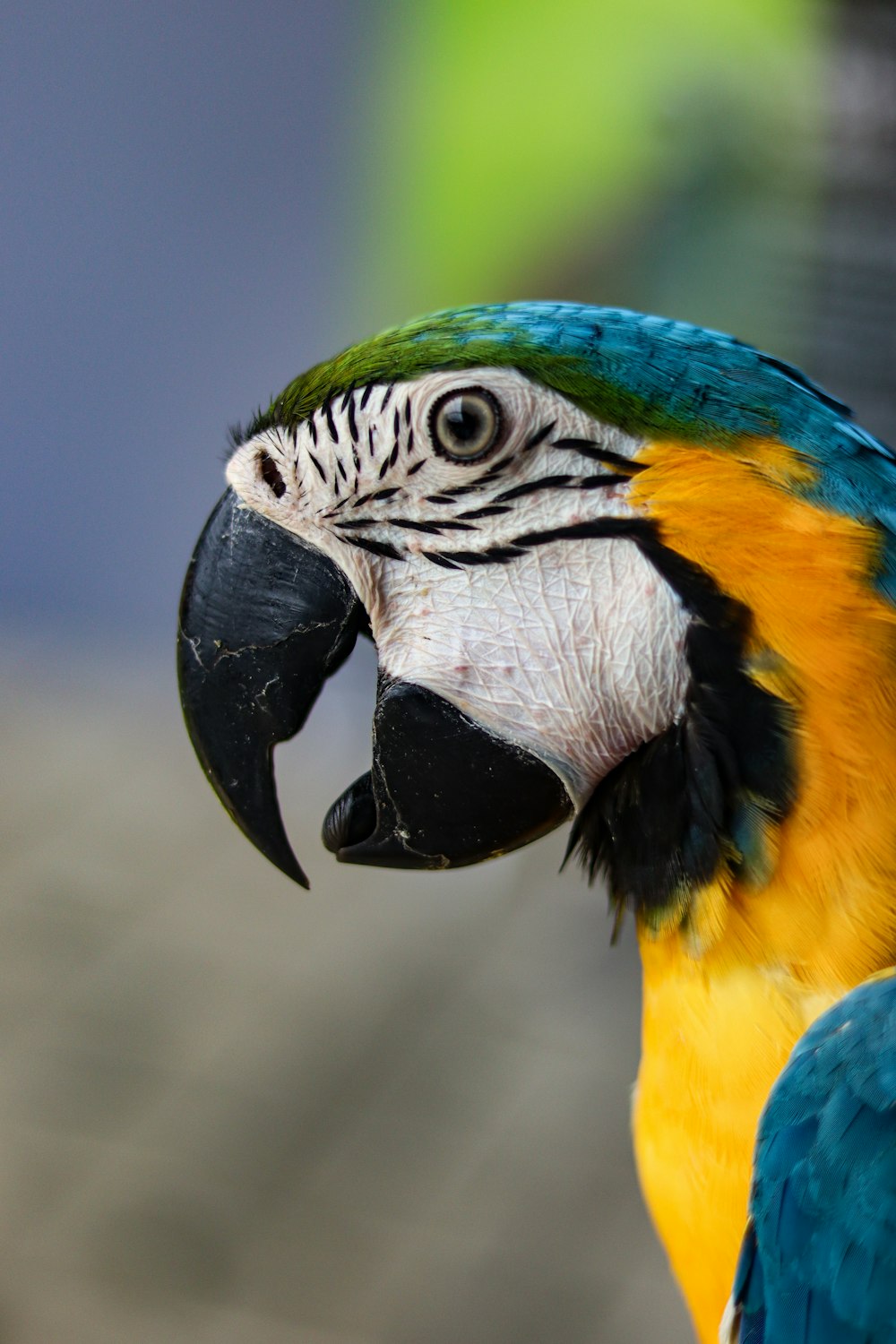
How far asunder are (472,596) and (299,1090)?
1810 mm

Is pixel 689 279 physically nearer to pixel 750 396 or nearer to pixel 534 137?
pixel 534 137

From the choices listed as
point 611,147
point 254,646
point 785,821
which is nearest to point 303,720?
point 254,646

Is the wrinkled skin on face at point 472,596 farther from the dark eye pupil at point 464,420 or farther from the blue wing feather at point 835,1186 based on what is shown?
the blue wing feather at point 835,1186

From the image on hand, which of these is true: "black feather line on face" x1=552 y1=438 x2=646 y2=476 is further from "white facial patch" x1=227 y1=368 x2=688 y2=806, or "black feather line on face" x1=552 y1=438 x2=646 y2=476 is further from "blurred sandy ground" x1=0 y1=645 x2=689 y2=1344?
"blurred sandy ground" x1=0 y1=645 x2=689 y2=1344

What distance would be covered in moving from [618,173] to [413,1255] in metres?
1.89

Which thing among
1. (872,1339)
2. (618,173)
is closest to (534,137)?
(618,173)

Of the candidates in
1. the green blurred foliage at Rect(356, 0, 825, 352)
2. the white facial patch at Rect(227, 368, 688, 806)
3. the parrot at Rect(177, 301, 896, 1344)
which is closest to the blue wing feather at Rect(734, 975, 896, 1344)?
the parrot at Rect(177, 301, 896, 1344)

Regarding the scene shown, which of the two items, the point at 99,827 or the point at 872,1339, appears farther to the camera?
the point at 99,827

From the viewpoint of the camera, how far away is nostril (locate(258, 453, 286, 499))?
80cm

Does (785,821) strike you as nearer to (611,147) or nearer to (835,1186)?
(835,1186)

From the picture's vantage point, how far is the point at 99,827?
3.25 meters

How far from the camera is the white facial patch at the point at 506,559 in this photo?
0.73 meters

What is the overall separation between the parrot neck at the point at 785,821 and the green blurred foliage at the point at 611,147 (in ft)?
5.73

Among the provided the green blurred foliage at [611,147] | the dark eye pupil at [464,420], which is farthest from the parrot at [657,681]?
the green blurred foliage at [611,147]
